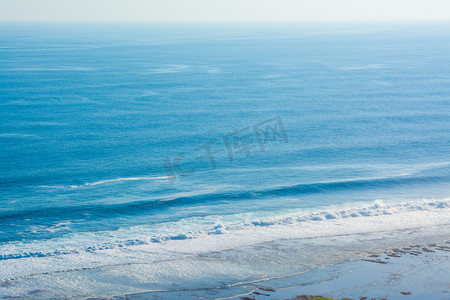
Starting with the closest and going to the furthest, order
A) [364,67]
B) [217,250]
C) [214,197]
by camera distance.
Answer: [217,250]
[214,197]
[364,67]

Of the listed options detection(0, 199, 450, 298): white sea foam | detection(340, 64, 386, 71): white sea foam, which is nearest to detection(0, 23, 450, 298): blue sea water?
detection(0, 199, 450, 298): white sea foam

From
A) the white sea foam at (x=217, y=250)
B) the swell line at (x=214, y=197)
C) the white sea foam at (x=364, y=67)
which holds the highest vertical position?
the white sea foam at (x=364, y=67)

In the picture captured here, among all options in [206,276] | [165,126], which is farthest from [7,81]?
[206,276]

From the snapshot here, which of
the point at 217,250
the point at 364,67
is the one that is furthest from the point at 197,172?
the point at 364,67

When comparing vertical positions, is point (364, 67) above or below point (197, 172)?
above

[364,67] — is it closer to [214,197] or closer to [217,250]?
[214,197]

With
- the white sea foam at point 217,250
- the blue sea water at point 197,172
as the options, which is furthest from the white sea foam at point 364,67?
the white sea foam at point 217,250

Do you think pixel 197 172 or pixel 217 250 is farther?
pixel 197 172

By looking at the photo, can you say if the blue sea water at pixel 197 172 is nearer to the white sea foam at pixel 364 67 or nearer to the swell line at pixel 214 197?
the swell line at pixel 214 197

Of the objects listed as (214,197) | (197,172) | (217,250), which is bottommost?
(217,250)
